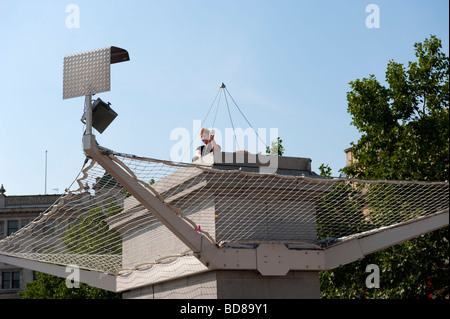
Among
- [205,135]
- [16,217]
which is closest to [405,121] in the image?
[205,135]

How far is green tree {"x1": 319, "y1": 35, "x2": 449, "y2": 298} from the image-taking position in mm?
17266

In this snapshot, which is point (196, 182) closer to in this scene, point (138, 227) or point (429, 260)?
point (138, 227)

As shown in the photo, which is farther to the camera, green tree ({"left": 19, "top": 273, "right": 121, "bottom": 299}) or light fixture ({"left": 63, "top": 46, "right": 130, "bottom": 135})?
green tree ({"left": 19, "top": 273, "right": 121, "bottom": 299})

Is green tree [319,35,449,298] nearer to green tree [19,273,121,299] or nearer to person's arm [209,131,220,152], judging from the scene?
person's arm [209,131,220,152]

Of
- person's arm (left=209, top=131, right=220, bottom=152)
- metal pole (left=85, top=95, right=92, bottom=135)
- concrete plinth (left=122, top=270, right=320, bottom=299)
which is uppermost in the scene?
person's arm (left=209, top=131, right=220, bottom=152)

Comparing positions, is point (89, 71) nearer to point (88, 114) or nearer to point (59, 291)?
point (88, 114)

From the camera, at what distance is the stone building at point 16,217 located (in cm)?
4762

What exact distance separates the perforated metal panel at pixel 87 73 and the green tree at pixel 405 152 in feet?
34.6

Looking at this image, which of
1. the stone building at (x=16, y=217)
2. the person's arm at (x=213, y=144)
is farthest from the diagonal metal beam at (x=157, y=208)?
the stone building at (x=16, y=217)

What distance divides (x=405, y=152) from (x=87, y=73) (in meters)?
11.1

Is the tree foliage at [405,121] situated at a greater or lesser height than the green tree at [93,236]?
greater

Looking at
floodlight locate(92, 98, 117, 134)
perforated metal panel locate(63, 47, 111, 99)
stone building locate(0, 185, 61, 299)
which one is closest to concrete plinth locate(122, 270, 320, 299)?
floodlight locate(92, 98, 117, 134)

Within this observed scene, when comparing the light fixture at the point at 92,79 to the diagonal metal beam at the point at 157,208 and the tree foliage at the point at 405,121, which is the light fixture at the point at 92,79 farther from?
the tree foliage at the point at 405,121

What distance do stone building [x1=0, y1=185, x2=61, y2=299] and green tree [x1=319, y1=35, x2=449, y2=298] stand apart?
32454 mm
